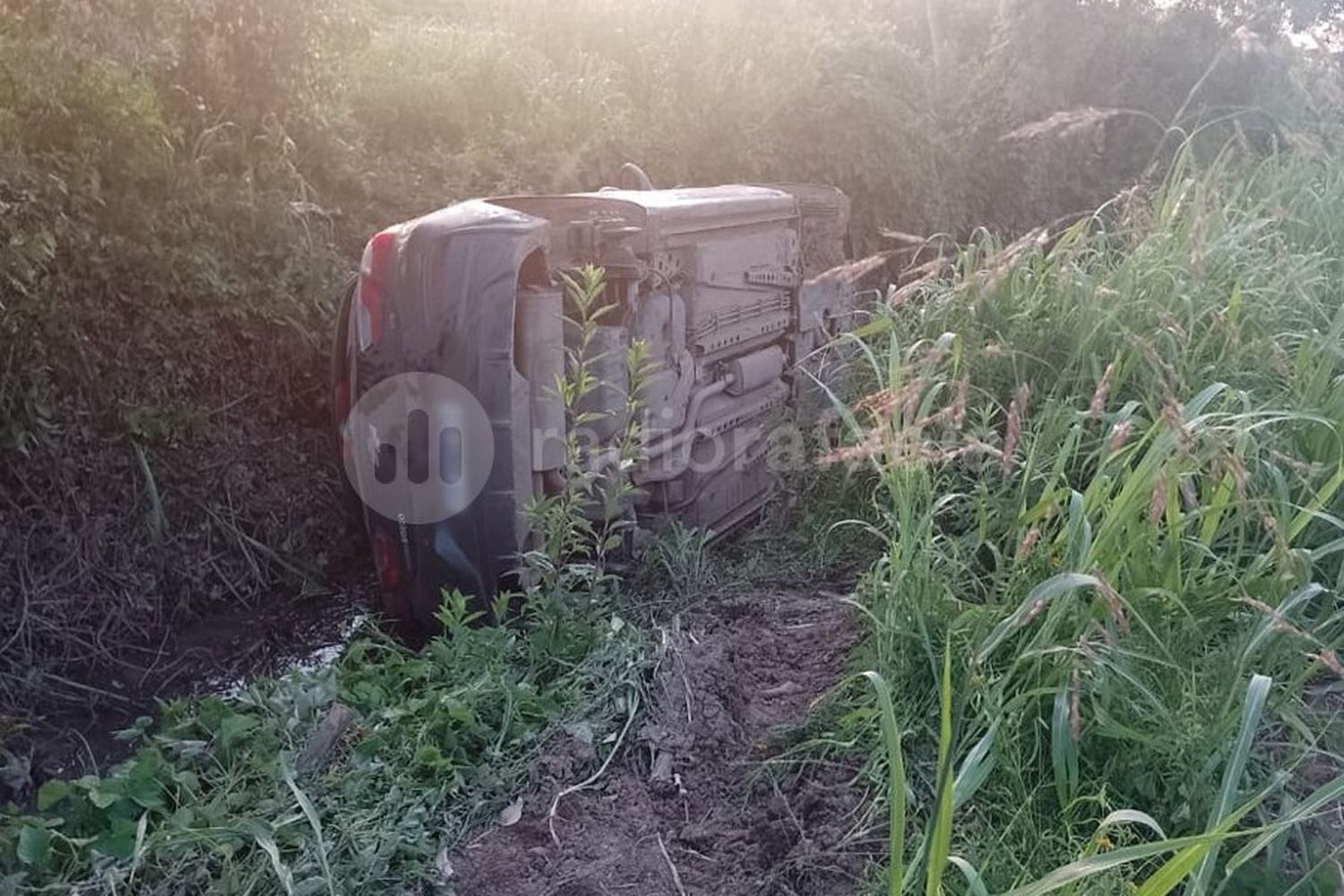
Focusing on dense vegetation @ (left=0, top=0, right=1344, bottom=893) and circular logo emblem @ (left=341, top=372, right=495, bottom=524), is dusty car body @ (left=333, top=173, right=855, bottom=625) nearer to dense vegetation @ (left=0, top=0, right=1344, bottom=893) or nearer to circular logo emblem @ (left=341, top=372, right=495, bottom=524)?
circular logo emblem @ (left=341, top=372, right=495, bottom=524)

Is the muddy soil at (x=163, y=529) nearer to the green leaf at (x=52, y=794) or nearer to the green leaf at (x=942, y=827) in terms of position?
the green leaf at (x=52, y=794)

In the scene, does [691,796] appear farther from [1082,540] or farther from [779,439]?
[779,439]

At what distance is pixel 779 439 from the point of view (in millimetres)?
4730

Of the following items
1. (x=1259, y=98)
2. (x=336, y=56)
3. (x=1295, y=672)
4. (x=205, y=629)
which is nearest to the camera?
(x=1295, y=672)

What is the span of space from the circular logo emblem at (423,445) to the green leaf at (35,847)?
1664 millimetres

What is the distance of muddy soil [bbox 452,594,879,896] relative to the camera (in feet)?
7.23

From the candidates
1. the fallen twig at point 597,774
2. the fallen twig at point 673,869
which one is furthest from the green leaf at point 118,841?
the fallen twig at point 673,869

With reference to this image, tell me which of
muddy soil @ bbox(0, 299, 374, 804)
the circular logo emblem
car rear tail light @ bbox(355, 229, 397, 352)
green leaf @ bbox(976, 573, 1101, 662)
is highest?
car rear tail light @ bbox(355, 229, 397, 352)

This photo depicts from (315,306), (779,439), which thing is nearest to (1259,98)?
(779,439)

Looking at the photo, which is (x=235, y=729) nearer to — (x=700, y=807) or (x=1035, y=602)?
(x=700, y=807)

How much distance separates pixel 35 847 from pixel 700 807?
1.34 m

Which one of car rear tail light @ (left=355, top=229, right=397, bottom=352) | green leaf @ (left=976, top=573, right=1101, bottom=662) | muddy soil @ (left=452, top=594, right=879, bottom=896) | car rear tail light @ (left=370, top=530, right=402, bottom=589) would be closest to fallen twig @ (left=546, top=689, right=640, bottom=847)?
muddy soil @ (left=452, top=594, right=879, bottom=896)

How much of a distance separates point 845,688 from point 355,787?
105cm

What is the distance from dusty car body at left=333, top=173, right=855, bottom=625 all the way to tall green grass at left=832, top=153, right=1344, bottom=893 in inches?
40.4
